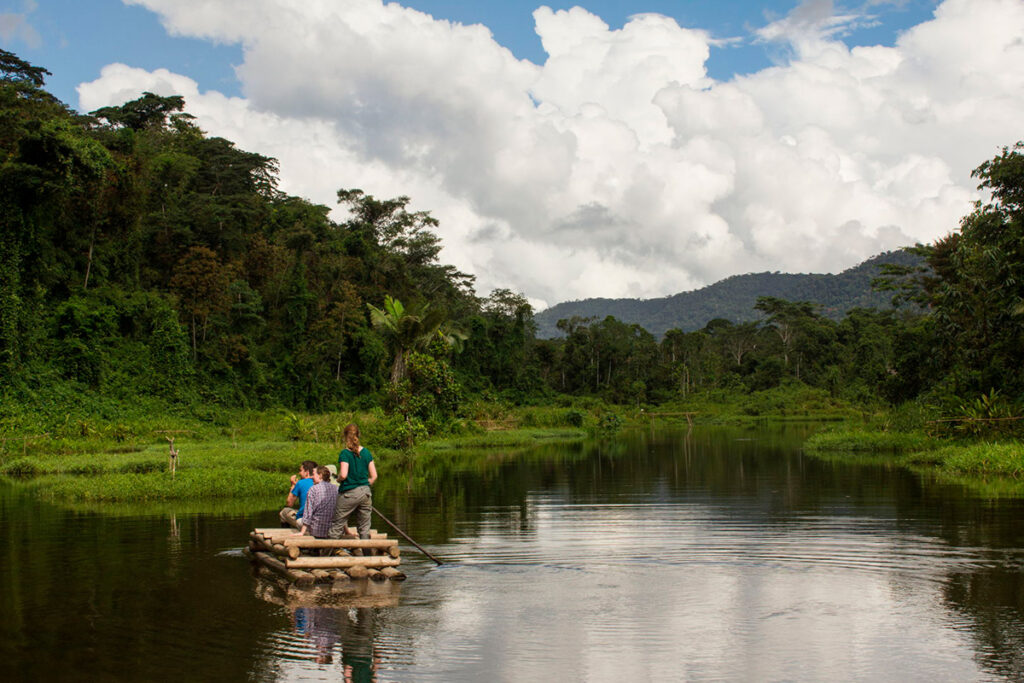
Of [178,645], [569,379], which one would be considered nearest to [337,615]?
[178,645]

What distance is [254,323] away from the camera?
48531mm

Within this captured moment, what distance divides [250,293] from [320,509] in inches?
1494

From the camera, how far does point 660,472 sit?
90.3 ft

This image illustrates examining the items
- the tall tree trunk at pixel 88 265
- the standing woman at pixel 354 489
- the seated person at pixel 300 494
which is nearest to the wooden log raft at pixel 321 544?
the standing woman at pixel 354 489

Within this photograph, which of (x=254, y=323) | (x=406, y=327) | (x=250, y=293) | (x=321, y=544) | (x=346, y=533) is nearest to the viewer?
(x=321, y=544)

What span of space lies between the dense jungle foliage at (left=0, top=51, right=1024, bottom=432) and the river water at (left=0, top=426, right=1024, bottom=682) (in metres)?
15.4

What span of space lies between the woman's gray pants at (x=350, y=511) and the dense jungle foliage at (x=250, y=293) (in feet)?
72.8

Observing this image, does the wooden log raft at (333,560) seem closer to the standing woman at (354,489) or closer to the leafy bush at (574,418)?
the standing woman at (354,489)

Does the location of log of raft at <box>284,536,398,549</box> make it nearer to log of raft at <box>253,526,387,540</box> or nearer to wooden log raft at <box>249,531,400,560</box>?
wooden log raft at <box>249,531,400,560</box>

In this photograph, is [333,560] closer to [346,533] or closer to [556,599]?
[346,533]

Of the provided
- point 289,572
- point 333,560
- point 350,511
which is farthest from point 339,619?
point 350,511

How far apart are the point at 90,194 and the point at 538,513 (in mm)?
30147

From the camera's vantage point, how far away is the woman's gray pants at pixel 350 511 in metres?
11.4

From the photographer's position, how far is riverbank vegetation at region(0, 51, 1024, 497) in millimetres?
28531
